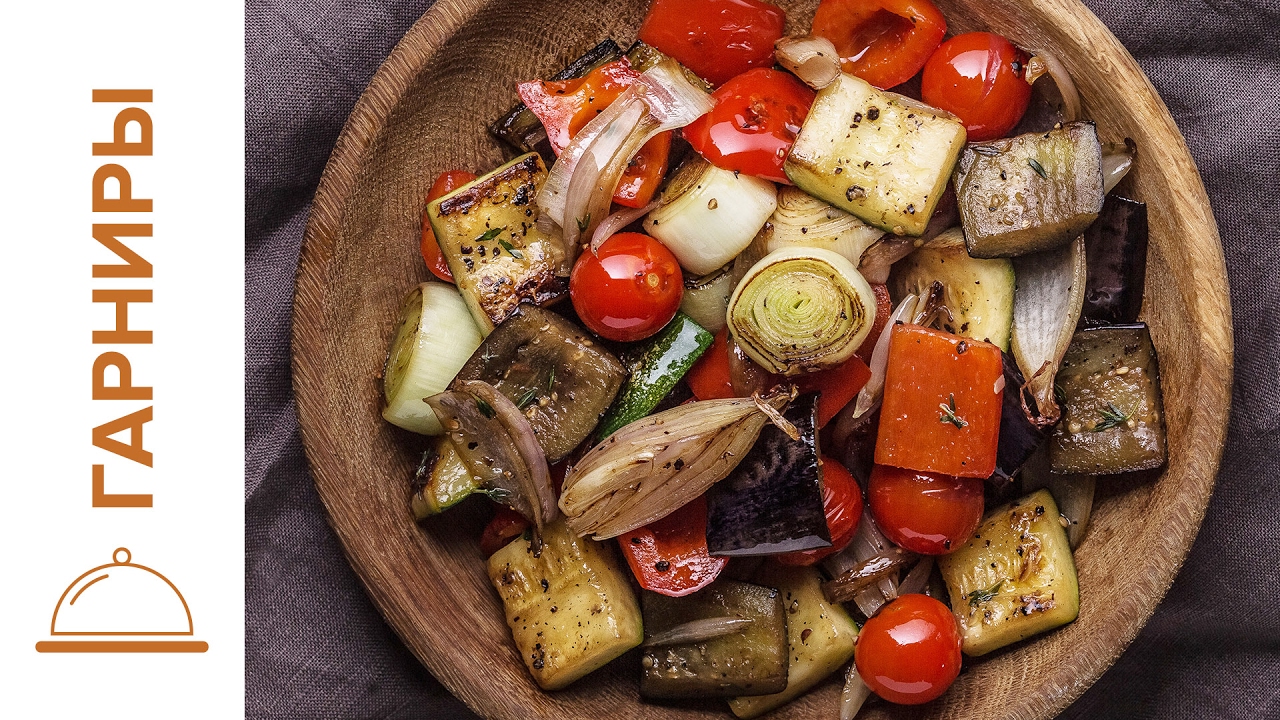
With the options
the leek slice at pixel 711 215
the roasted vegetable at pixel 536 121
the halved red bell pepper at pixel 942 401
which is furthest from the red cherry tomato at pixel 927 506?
the roasted vegetable at pixel 536 121

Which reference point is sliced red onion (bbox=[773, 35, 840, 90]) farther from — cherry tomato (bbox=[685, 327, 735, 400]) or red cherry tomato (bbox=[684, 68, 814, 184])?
cherry tomato (bbox=[685, 327, 735, 400])

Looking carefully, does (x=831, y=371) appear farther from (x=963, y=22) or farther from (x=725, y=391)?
(x=963, y=22)

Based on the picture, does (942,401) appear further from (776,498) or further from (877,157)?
(877,157)

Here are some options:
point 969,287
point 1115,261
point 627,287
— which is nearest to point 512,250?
point 627,287

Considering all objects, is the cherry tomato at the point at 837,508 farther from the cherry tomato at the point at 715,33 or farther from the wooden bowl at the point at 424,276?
the cherry tomato at the point at 715,33

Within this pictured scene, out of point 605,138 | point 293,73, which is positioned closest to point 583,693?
point 605,138

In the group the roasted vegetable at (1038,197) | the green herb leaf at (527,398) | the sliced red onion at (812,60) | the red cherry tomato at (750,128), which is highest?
the sliced red onion at (812,60)
